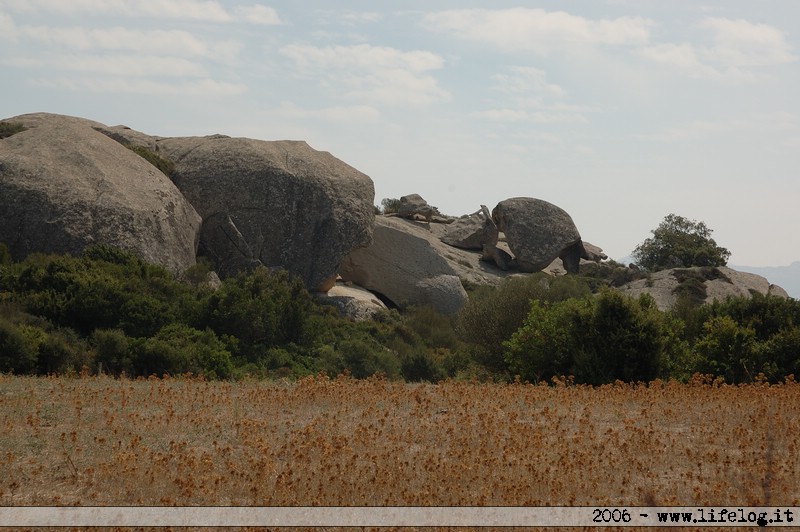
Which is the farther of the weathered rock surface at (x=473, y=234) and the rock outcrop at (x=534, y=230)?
the weathered rock surface at (x=473, y=234)

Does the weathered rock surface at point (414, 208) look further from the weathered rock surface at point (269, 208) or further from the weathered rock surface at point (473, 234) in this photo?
the weathered rock surface at point (269, 208)

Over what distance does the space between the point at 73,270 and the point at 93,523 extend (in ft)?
73.3

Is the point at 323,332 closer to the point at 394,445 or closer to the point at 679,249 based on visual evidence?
the point at 394,445

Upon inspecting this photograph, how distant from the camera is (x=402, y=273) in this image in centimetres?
4956

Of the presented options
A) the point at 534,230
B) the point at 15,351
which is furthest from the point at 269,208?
the point at 534,230

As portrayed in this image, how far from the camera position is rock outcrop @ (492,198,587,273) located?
5938 centimetres

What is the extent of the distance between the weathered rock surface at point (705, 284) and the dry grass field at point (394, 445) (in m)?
35.9

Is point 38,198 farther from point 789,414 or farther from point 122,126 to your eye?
point 789,414

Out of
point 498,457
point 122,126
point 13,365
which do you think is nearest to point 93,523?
point 498,457

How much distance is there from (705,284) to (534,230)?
11.2m

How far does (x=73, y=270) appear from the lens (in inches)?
1192

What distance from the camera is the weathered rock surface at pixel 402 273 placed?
48.8m

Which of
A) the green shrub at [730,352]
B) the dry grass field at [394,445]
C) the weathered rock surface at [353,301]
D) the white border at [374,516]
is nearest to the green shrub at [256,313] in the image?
the weathered rock surface at [353,301]

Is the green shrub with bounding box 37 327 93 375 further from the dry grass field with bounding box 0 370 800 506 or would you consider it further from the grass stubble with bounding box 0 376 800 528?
the grass stubble with bounding box 0 376 800 528
